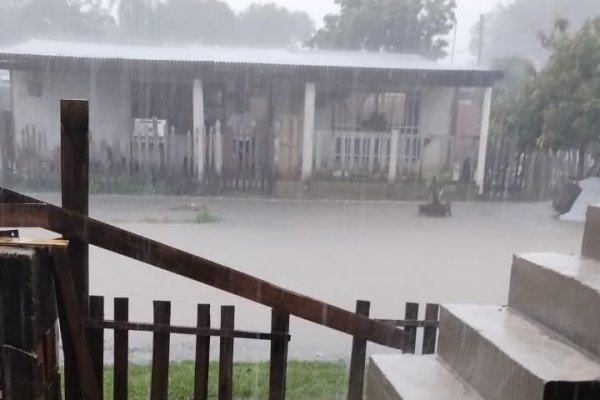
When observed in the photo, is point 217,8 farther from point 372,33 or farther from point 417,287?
point 417,287

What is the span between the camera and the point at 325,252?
4883mm

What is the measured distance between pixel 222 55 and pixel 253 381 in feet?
21.9

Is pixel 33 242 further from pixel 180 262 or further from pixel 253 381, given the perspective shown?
pixel 253 381

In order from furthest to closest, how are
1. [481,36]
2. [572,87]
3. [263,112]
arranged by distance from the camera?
[263,112] < [481,36] < [572,87]

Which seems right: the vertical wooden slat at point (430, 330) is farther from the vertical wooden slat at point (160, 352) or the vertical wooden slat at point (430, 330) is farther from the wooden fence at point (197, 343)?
the vertical wooden slat at point (160, 352)

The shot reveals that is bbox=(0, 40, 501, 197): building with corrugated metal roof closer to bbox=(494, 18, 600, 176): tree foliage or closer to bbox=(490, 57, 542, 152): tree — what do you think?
bbox=(490, 57, 542, 152): tree

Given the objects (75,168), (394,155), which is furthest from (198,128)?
(75,168)

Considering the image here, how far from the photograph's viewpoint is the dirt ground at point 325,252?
3.24m

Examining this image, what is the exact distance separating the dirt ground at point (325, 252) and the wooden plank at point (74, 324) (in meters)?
1.28

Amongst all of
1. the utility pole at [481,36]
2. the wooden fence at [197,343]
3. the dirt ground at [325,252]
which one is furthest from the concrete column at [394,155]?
the wooden fence at [197,343]

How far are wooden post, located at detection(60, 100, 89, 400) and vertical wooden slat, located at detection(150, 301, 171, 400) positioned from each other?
30cm

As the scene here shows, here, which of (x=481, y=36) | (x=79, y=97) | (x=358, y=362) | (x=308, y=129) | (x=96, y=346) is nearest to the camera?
(x=96, y=346)

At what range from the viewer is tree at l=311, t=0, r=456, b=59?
10406mm

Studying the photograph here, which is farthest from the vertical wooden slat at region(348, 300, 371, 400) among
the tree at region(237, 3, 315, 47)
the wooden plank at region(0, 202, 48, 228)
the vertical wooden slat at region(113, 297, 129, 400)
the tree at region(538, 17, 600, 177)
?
the tree at region(237, 3, 315, 47)
